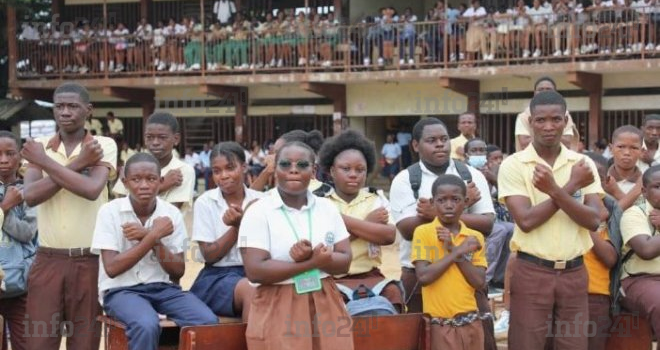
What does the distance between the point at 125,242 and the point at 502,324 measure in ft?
11.9

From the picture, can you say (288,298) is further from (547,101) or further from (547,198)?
(547,101)


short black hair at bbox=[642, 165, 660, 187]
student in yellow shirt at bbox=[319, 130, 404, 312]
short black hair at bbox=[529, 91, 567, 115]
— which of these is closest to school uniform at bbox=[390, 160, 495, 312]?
student in yellow shirt at bbox=[319, 130, 404, 312]

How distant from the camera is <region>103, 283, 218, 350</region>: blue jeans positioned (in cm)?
506

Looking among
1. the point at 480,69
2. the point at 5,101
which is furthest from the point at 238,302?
the point at 5,101

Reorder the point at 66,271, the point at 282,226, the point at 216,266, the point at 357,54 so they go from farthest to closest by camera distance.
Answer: the point at 357,54 < the point at 216,266 < the point at 66,271 < the point at 282,226

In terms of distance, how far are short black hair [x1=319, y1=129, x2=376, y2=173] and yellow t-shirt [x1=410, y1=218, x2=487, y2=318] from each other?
66cm

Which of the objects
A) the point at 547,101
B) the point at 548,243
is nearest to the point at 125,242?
the point at 548,243

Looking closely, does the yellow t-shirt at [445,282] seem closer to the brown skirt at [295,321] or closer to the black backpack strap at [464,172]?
the black backpack strap at [464,172]

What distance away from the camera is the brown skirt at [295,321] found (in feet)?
15.6

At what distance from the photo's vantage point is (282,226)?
4848 millimetres

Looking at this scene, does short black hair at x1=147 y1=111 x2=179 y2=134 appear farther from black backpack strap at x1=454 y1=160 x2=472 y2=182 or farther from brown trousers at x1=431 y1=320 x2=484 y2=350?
brown trousers at x1=431 y1=320 x2=484 y2=350

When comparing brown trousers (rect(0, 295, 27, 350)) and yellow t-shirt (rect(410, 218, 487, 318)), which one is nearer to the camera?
yellow t-shirt (rect(410, 218, 487, 318))

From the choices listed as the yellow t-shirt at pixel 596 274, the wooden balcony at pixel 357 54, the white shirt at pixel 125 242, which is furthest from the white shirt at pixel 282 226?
the wooden balcony at pixel 357 54

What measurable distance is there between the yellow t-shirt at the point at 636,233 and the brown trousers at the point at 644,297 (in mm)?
46
